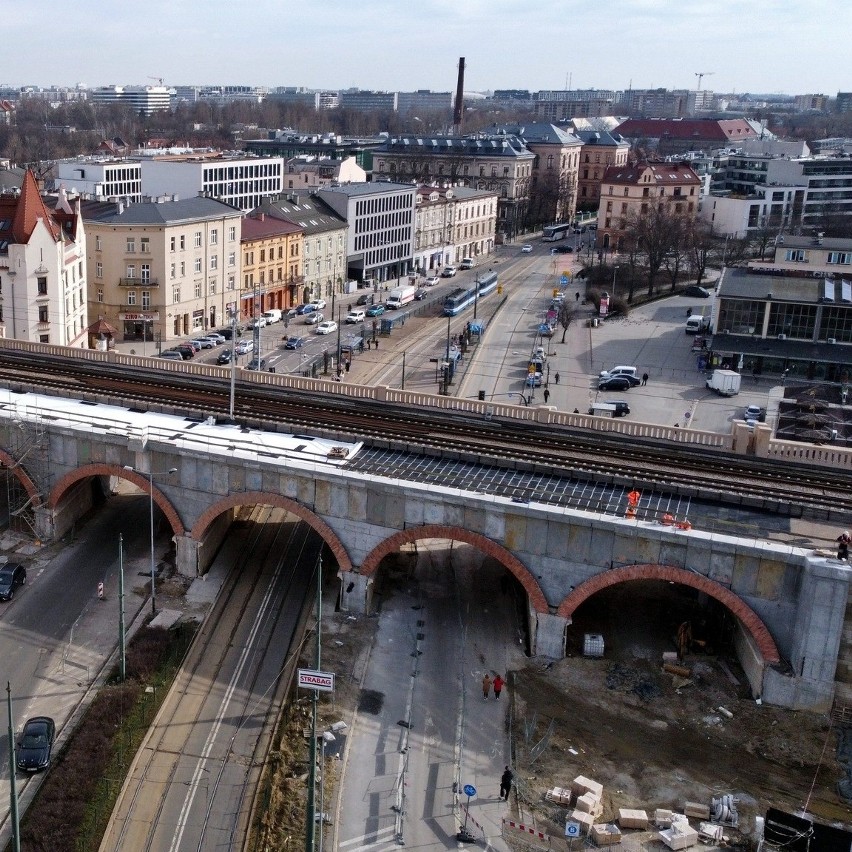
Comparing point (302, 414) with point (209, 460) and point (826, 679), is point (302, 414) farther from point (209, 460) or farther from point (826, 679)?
point (826, 679)

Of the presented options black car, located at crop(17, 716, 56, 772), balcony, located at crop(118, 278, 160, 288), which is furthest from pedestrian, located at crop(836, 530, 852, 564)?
balcony, located at crop(118, 278, 160, 288)

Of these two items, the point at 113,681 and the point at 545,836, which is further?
the point at 113,681

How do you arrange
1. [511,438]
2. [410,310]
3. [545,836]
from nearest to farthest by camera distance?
1. [545,836]
2. [511,438]
3. [410,310]

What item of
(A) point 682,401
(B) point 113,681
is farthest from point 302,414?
(A) point 682,401

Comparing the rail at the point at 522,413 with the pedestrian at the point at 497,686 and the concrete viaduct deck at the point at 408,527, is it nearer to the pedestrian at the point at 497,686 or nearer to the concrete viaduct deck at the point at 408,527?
the concrete viaduct deck at the point at 408,527

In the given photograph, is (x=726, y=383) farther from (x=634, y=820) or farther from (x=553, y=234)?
(x=553, y=234)

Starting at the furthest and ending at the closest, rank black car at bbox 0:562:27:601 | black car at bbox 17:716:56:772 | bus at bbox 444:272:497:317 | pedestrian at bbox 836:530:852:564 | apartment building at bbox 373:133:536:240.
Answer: apartment building at bbox 373:133:536:240 < bus at bbox 444:272:497:317 < black car at bbox 0:562:27:601 < pedestrian at bbox 836:530:852:564 < black car at bbox 17:716:56:772

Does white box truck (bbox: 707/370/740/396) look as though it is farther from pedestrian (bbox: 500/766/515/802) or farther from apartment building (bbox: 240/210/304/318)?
pedestrian (bbox: 500/766/515/802)
